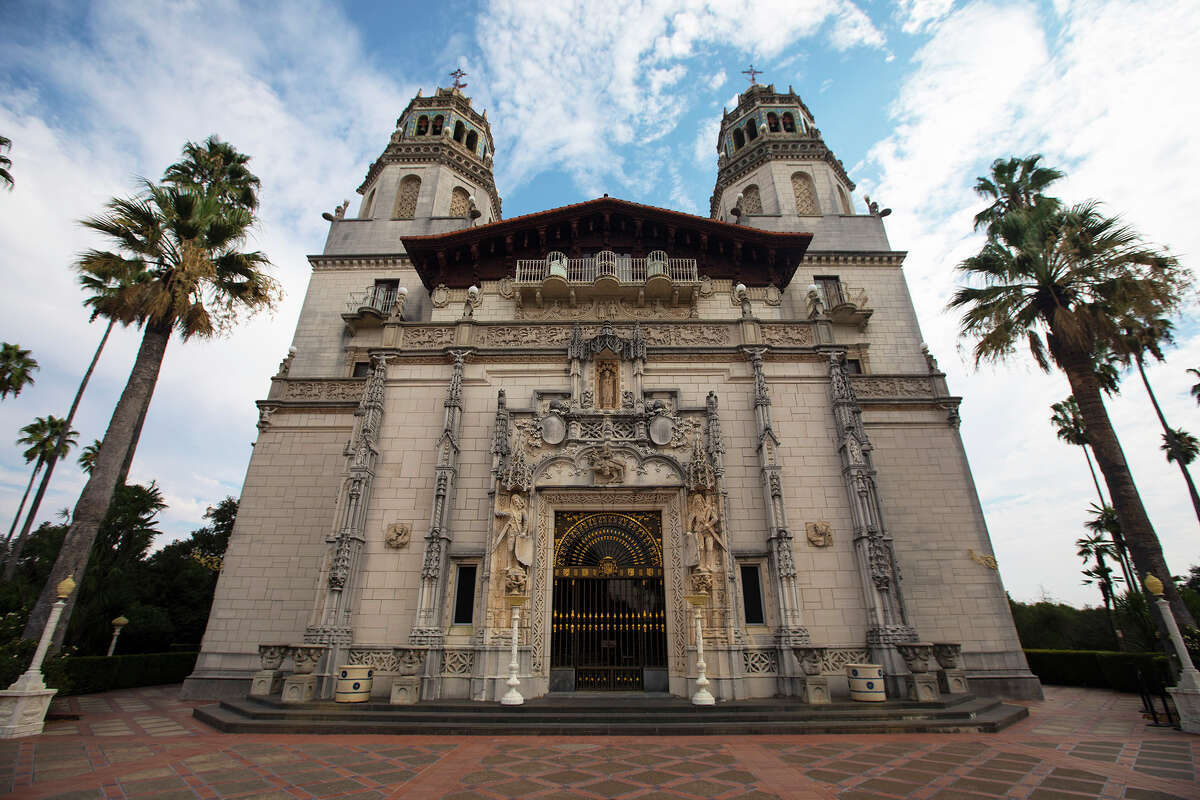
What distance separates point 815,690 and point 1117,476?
9992 mm

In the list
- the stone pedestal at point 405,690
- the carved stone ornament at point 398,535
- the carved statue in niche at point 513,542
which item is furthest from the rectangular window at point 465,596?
the stone pedestal at point 405,690

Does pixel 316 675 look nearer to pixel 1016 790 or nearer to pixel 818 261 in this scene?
pixel 1016 790

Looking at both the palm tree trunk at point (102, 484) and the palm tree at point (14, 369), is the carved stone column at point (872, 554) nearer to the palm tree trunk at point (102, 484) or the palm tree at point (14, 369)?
the palm tree trunk at point (102, 484)

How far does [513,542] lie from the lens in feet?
42.5

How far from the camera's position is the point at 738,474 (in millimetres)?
14070

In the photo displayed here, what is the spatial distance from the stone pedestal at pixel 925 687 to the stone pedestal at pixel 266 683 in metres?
14.2

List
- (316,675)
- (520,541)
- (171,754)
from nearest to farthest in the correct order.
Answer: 1. (171,754)
2. (316,675)
3. (520,541)

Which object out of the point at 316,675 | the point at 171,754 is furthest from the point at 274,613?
the point at 171,754

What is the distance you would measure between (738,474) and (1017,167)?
15.9m

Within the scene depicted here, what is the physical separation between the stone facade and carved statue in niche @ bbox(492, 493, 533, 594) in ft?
0.18

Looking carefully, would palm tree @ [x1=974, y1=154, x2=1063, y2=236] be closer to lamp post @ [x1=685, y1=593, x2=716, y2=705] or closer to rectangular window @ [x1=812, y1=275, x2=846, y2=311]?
rectangular window @ [x1=812, y1=275, x2=846, y2=311]

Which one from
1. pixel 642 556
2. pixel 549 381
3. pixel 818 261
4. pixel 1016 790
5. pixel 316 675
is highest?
pixel 818 261

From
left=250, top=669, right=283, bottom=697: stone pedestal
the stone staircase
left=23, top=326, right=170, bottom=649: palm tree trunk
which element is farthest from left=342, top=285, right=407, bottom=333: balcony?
the stone staircase

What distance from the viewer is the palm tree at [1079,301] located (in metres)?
13.3
